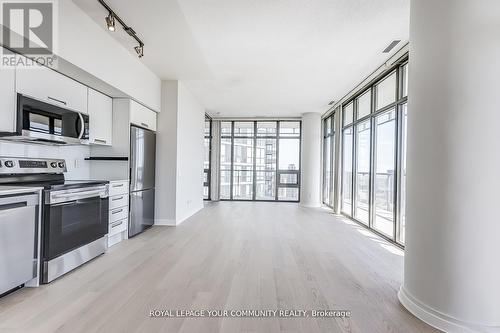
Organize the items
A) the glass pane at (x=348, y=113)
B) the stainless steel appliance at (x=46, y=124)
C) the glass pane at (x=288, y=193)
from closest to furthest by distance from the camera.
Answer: the stainless steel appliance at (x=46, y=124) < the glass pane at (x=348, y=113) < the glass pane at (x=288, y=193)

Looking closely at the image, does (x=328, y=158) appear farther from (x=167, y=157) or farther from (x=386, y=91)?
(x=167, y=157)

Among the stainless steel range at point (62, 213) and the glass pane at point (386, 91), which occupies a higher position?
the glass pane at point (386, 91)

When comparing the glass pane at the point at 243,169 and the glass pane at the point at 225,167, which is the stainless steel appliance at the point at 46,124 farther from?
the glass pane at the point at 243,169

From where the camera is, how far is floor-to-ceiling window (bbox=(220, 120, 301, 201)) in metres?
8.55

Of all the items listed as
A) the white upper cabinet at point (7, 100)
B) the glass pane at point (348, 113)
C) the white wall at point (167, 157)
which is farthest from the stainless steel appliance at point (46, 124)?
the glass pane at point (348, 113)

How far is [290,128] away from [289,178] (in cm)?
170

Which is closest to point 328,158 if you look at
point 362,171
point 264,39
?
point 362,171

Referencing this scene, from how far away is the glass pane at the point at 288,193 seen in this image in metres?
8.54

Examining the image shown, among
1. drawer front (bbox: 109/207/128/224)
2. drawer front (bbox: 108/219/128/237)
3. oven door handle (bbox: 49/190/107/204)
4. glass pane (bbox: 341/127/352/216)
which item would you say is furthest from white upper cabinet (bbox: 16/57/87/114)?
glass pane (bbox: 341/127/352/216)

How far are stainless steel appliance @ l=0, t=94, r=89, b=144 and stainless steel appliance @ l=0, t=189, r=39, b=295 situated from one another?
0.64 m

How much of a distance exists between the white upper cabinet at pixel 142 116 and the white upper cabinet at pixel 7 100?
1.71 meters

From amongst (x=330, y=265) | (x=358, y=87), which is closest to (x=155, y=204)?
(x=330, y=265)

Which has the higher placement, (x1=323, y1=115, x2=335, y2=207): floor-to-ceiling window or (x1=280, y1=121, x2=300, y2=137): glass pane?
(x1=280, y1=121, x2=300, y2=137): glass pane

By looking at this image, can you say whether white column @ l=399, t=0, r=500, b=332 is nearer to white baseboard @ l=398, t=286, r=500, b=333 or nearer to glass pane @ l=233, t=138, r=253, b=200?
white baseboard @ l=398, t=286, r=500, b=333
